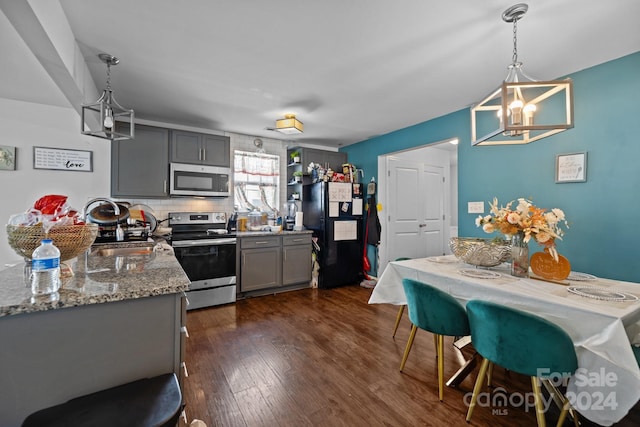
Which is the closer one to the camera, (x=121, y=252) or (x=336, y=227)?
(x=121, y=252)

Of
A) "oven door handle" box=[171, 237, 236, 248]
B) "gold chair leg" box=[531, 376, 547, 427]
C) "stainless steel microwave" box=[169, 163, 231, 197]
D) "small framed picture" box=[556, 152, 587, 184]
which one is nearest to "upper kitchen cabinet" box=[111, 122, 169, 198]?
"stainless steel microwave" box=[169, 163, 231, 197]

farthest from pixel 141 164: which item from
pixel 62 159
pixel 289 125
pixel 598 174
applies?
pixel 598 174

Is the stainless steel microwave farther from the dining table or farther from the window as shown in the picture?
the dining table

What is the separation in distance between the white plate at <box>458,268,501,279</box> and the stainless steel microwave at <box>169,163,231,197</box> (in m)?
3.08

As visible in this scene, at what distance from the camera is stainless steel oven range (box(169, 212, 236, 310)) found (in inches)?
126

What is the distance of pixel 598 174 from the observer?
2225mm

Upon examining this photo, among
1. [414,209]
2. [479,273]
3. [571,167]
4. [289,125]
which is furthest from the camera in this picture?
[414,209]

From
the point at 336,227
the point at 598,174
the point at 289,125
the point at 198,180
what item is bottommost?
the point at 336,227

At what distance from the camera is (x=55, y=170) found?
127 inches

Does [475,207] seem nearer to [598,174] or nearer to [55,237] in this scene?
[598,174]

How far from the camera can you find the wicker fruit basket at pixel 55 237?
1.07m

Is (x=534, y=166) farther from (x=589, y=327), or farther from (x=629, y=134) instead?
(x=589, y=327)

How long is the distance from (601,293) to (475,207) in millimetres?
1804

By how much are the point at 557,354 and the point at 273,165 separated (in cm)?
411
